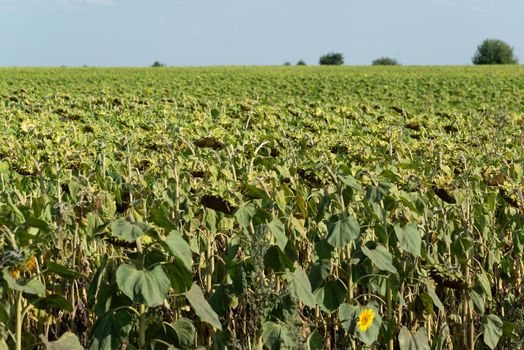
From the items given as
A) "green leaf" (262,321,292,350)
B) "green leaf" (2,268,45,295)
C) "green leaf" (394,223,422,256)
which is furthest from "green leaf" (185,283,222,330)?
"green leaf" (394,223,422,256)

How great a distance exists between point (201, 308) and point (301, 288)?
465mm

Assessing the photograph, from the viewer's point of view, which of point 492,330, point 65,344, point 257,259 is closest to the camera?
point 65,344

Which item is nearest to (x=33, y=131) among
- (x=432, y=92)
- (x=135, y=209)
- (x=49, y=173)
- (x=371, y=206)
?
(x=49, y=173)

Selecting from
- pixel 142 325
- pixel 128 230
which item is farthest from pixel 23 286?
pixel 142 325

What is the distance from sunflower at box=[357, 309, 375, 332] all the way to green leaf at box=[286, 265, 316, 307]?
7.7 inches

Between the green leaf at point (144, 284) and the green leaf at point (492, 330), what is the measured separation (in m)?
1.54

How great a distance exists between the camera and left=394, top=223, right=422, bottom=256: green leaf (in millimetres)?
3299

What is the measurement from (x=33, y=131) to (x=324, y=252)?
376 centimetres

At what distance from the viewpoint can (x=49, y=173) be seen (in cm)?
451

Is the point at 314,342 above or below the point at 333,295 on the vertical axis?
below

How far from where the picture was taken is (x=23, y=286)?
8.87 feet

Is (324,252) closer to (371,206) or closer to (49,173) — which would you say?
(371,206)

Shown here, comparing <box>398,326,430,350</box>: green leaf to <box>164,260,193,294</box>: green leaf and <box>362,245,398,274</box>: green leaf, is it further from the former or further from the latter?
<box>164,260,193,294</box>: green leaf

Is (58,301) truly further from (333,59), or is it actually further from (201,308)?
(333,59)
